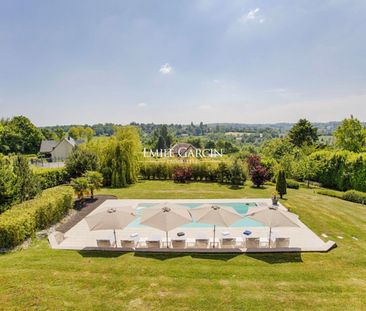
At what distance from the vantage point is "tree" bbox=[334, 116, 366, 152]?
35.4 m

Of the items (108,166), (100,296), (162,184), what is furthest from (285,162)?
(100,296)

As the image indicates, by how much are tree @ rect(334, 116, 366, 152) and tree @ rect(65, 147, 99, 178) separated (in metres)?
38.3

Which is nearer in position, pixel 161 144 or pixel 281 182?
pixel 281 182

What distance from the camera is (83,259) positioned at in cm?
914

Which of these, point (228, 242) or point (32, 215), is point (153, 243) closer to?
point (228, 242)

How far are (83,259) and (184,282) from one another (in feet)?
14.5

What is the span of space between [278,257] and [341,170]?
2110 cm

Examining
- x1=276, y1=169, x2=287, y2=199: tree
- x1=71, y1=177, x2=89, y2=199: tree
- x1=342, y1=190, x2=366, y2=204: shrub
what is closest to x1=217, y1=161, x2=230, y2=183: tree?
x1=276, y1=169, x2=287, y2=199: tree

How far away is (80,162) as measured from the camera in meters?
20.7

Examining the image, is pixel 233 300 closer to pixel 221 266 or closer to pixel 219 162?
pixel 221 266

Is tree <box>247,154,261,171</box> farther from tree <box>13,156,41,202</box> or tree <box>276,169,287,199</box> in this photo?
tree <box>13,156,41,202</box>

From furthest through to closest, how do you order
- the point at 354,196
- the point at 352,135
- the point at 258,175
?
the point at 352,135 → the point at 258,175 → the point at 354,196

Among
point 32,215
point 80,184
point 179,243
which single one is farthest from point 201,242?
point 80,184

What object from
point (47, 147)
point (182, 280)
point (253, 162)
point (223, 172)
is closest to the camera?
point (182, 280)
